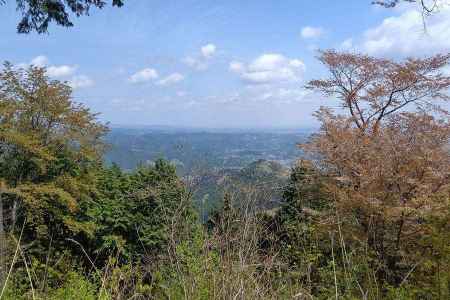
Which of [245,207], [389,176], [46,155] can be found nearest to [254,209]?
[245,207]

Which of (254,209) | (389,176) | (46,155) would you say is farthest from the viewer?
(46,155)

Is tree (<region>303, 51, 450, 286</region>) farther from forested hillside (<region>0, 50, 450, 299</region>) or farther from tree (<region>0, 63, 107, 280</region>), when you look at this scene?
tree (<region>0, 63, 107, 280</region>)

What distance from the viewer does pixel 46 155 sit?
1686 centimetres

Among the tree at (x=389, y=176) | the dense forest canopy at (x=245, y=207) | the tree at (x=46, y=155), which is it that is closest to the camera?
the dense forest canopy at (x=245, y=207)

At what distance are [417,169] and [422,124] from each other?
3.36 meters

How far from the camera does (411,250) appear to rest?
9.24m

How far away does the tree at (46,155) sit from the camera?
1667cm

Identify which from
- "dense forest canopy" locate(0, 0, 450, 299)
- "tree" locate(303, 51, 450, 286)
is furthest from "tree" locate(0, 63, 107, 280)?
"tree" locate(303, 51, 450, 286)

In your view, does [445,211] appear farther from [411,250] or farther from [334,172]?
[334,172]

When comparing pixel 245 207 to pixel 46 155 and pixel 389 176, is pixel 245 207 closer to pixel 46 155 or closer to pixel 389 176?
pixel 389 176

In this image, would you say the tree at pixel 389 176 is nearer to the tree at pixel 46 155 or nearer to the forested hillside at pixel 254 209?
the forested hillside at pixel 254 209

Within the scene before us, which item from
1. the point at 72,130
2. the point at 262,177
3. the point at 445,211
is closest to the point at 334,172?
the point at 445,211

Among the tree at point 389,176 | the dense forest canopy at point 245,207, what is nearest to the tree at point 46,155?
the dense forest canopy at point 245,207

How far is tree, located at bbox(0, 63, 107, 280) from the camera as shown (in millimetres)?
16672
